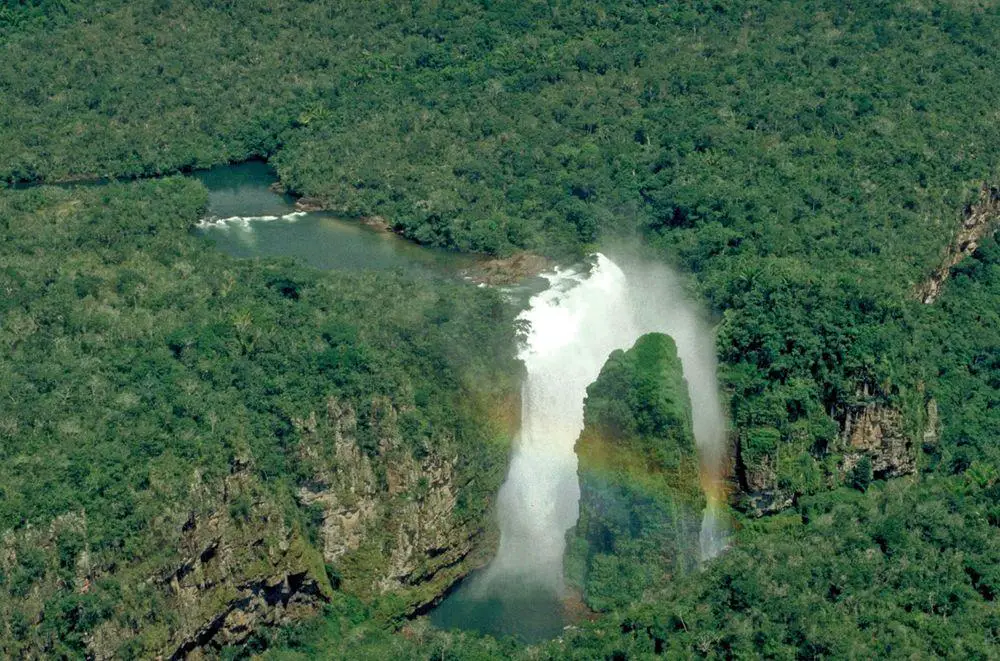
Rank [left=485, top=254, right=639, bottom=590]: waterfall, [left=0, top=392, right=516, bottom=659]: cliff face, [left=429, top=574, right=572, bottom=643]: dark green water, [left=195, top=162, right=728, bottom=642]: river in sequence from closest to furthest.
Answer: [left=0, top=392, right=516, bottom=659]: cliff face → [left=429, top=574, right=572, bottom=643]: dark green water → [left=195, top=162, right=728, bottom=642]: river → [left=485, top=254, right=639, bottom=590]: waterfall

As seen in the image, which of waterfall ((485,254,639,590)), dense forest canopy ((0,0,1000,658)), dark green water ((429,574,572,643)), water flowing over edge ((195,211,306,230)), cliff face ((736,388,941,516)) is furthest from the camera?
water flowing over edge ((195,211,306,230))

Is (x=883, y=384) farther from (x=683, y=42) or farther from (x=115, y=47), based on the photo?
(x=115, y=47)

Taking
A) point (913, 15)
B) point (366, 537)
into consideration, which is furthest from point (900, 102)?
point (366, 537)

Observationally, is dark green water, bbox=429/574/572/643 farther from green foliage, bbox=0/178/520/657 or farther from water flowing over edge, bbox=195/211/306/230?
water flowing over edge, bbox=195/211/306/230

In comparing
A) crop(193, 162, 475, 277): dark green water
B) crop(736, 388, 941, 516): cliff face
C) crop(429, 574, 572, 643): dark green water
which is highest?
crop(193, 162, 475, 277): dark green water

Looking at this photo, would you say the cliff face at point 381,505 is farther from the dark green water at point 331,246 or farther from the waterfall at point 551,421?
the waterfall at point 551,421

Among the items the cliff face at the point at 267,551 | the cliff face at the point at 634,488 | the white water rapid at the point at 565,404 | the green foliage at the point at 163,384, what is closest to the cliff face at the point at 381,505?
the cliff face at the point at 267,551

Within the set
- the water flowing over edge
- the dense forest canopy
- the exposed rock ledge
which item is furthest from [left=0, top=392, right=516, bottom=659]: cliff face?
the exposed rock ledge
